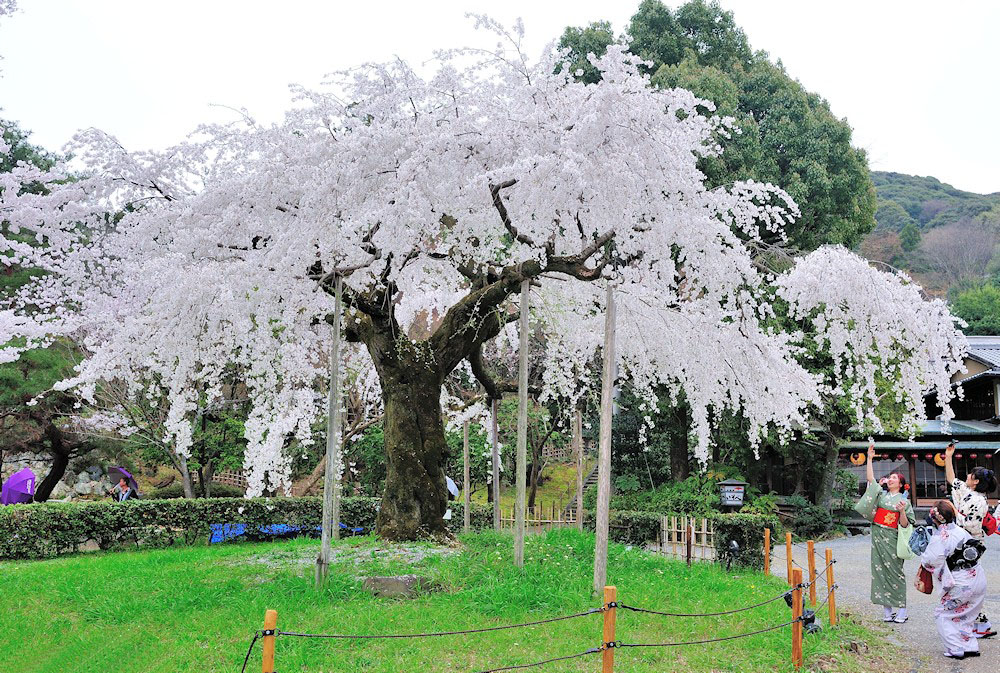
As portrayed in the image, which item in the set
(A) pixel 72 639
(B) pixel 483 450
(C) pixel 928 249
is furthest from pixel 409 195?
(C) pixel 928 249

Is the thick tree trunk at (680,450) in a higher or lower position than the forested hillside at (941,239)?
lower

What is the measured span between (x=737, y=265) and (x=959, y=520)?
339 cm

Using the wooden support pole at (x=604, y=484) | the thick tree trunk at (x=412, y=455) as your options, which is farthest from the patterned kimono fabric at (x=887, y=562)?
the thick tree trunk at (x=412, y=455)

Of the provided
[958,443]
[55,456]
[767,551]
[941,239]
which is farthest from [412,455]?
[941,239]

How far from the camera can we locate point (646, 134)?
734cm

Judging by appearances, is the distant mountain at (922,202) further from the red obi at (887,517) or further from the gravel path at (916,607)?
the red obi at (887,517)

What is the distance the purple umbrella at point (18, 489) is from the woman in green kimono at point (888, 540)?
1708 cm

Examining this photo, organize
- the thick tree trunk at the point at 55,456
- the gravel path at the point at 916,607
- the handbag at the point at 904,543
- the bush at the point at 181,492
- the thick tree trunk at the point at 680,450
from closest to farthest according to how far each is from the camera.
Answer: the gravel path at the point at 916,607 → the handbag at the point at 904,543 → the thick tree trunk at the point at 55,456 → the thick tree trunk at the point at 680,450 → the bush at the point at 181,492

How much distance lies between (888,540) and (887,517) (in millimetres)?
242

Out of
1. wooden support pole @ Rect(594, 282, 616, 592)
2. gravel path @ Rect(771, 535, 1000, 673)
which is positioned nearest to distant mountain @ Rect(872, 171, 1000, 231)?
gravel path @ Rect(771, 535, 1000, 673)

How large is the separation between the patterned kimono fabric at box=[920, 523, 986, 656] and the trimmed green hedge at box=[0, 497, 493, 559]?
1060 centimetres

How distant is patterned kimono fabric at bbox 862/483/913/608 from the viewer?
799cm

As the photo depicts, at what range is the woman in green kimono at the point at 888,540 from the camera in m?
7.99

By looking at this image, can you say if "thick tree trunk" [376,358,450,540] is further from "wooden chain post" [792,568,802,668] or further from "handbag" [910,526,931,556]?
"handbag" [910,526,931,556]
